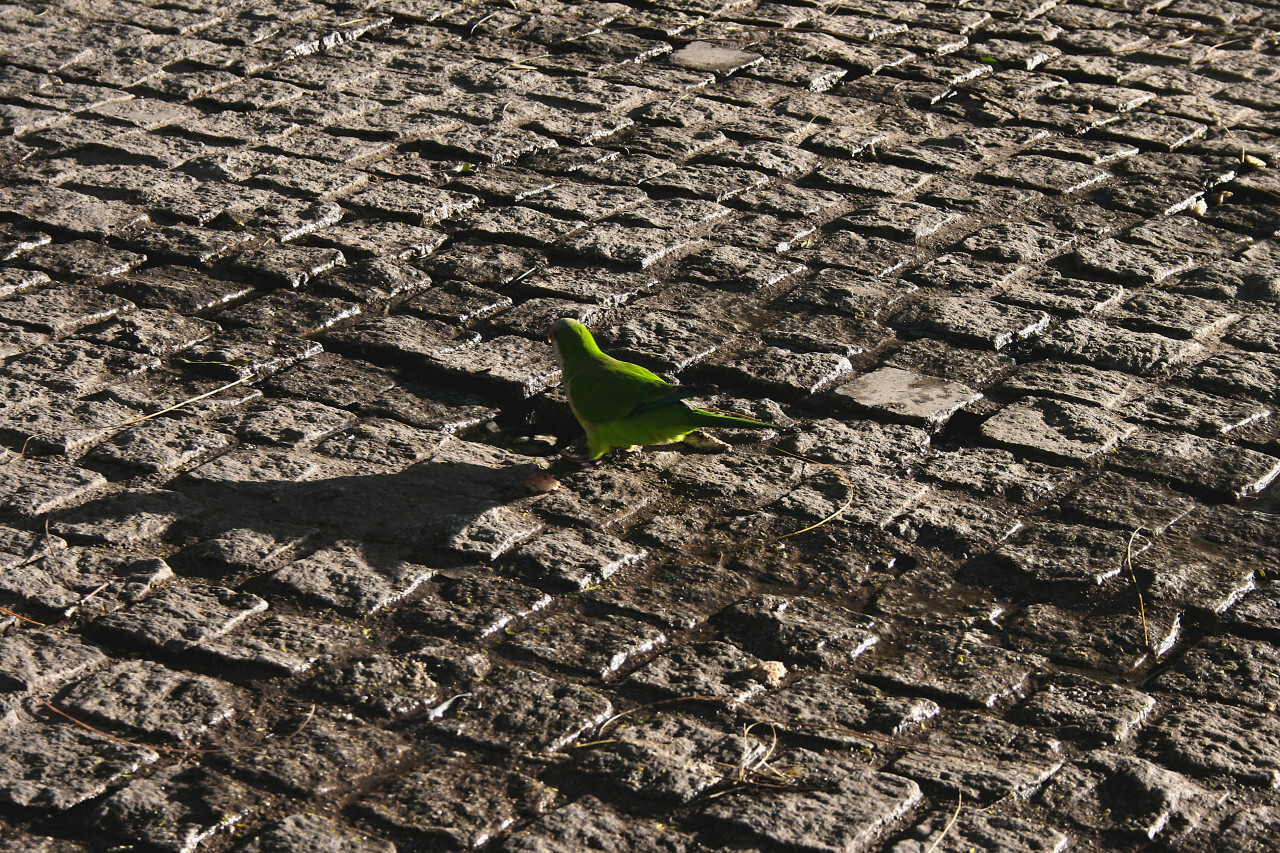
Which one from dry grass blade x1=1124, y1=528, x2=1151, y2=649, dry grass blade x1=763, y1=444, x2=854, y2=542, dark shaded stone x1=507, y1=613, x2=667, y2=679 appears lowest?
dry grass blade x1=1124, y1=528, x2=1151, y2=649

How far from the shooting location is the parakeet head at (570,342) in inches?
169

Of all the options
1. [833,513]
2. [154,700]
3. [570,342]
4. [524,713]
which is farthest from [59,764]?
[833,513]

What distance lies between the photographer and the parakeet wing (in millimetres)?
3986

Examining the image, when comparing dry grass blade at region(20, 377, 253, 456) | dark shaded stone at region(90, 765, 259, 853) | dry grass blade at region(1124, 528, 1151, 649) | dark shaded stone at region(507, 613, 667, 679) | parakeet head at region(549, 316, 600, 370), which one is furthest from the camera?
parakeet head at region(549, 316, 600, 370)

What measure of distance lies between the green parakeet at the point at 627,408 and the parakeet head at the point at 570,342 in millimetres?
30

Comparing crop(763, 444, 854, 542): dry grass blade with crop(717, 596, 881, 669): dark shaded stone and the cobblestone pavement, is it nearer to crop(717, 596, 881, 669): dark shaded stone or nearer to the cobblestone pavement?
the cobblestone pavement

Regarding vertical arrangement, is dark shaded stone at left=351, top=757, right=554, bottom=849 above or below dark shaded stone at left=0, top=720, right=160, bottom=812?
below

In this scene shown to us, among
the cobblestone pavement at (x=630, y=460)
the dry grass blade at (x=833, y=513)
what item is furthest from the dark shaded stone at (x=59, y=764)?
the dry grass blade at (x=833, y=513)

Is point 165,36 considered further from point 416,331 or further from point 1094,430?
point 1094,430

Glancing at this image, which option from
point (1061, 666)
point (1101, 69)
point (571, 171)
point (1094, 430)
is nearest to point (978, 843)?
point (1061, 666)

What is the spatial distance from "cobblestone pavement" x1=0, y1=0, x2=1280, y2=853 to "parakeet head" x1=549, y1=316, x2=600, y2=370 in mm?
284

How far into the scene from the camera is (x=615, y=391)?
159 inches

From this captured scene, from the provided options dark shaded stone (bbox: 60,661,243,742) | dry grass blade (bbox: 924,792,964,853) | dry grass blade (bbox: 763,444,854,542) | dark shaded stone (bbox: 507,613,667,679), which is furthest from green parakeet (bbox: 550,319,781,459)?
dark shaded stone (bbox: 60,661,243,742)

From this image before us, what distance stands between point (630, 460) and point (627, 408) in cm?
38
